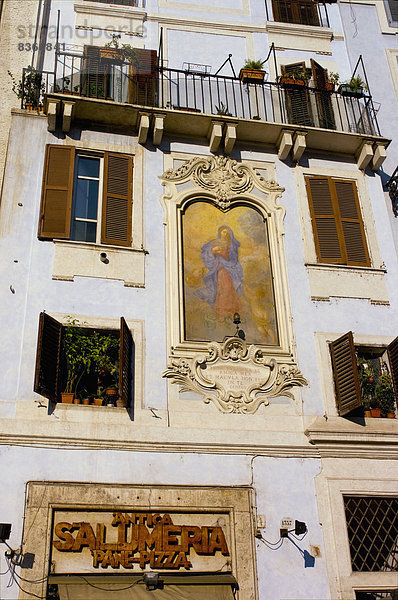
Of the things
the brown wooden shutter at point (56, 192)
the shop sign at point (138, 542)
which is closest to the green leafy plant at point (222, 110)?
the brown wooden shutter at point (56, 192)

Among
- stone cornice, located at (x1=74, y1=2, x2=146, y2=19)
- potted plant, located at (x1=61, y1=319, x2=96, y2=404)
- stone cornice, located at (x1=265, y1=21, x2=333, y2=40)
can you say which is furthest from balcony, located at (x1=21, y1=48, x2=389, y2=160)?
potted plant, located at (x1=61, y1=319, x2=96, y2=404)

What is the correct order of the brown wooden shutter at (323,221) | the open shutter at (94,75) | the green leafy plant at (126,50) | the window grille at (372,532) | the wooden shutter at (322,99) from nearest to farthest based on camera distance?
the window grille at (372,532) → the brown wooden shutter at (323,221) → the open shutter at (94,75) → the wooden shutter at (322,99) → the green leafy plant at (126,50)

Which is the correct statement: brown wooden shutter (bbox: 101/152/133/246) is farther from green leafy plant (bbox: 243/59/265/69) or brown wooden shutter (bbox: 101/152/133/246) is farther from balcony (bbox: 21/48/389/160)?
green leafy plant (bbox: 243/59/265/69)

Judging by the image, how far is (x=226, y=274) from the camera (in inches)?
530

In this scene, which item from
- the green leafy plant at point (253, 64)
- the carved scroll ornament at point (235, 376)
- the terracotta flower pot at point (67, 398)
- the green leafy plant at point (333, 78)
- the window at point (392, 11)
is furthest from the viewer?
the window at point (392, 11)

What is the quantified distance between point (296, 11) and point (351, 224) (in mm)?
7101

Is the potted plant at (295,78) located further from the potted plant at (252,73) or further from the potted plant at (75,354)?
the potted plant at (75,354)

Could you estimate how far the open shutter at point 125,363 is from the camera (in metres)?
11.4

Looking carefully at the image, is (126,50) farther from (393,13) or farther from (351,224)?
(393,13)

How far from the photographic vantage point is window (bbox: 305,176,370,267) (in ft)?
46.4

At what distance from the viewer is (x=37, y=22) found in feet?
54.2

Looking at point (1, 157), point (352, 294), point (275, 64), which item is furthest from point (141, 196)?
point (275, 64)

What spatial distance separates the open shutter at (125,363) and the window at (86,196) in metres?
2.07

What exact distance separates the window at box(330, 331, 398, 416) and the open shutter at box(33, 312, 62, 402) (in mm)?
5057
